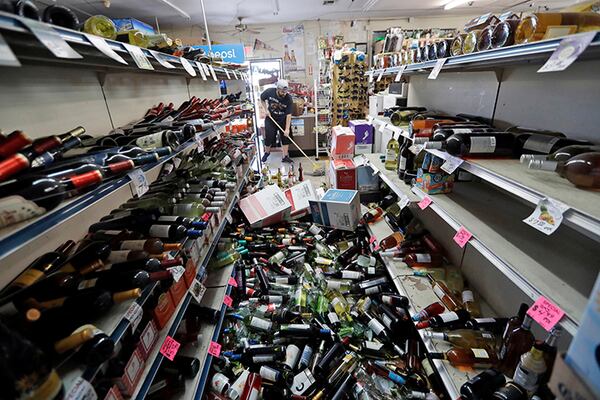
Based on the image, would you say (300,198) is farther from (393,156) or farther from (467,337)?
(467,337)

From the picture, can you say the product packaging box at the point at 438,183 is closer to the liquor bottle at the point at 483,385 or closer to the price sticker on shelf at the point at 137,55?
the liquor bottle at the point at 483,385

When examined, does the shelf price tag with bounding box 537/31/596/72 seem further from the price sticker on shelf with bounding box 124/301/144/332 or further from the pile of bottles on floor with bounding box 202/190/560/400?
the price sticker on shelf with bounding box 124/301/144/332

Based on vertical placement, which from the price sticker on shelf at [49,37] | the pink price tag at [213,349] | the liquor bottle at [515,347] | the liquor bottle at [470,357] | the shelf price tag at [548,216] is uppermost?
the price sticker on shelf at [49,37]

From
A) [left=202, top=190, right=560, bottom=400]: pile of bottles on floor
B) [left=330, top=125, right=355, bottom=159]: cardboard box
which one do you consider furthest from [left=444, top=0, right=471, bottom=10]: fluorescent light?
[left=202, top=190, right=560, bottom=400]: pile of bottles on floor

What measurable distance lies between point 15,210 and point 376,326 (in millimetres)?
1924

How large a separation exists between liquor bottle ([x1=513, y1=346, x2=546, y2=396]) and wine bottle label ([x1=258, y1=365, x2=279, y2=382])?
1200 millimetres

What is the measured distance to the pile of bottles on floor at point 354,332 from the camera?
1307 millimetres

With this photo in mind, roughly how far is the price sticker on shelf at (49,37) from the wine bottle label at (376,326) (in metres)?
2.06

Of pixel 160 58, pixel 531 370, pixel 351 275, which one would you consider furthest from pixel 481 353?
pixel 160 58

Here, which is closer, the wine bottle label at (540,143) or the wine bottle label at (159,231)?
the wine bottle label at (540,143)

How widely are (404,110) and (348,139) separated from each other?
101 centimetres

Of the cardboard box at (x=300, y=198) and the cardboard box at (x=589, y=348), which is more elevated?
the cardboard box at (x=589, y=348)

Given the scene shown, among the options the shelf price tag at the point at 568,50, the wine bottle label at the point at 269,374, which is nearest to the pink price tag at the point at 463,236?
the shelf price tag at the point at 568,50

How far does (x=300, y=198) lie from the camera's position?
3.37 meters
